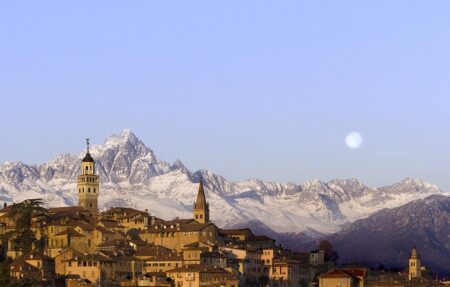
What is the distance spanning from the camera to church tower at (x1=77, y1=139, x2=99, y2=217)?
155500mm

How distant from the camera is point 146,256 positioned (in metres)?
129

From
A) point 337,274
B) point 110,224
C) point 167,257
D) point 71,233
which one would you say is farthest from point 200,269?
point 110,224

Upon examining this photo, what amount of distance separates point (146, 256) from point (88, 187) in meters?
29.1

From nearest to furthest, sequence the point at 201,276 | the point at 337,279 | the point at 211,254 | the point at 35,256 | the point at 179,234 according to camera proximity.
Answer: the point at 201,276
the point at 35,256
the point at 211,254
the point at 337,279
the point at 179,234

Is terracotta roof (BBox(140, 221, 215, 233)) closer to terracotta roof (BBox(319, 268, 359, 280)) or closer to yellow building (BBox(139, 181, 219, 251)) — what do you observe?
yellow building (BBox(139, 181, 219, 251))

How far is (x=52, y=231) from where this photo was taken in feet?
445

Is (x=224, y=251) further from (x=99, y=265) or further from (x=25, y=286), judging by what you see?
(x=25, y=286)

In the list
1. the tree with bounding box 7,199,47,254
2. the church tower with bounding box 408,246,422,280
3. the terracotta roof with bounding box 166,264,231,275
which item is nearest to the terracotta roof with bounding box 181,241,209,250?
the terracotta roof with bounding box 166,264,231,275

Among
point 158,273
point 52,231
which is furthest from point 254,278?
point 52,231

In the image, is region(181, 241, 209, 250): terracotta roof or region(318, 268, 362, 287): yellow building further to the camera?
region(318, 268, 362, 287): yellow building

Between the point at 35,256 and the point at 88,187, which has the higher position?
the point at 88,187

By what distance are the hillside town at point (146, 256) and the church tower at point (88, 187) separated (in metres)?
4.32

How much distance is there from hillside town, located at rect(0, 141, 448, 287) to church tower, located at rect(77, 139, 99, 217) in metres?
4.32

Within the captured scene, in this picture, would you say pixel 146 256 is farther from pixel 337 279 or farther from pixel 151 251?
pixel 337 279
